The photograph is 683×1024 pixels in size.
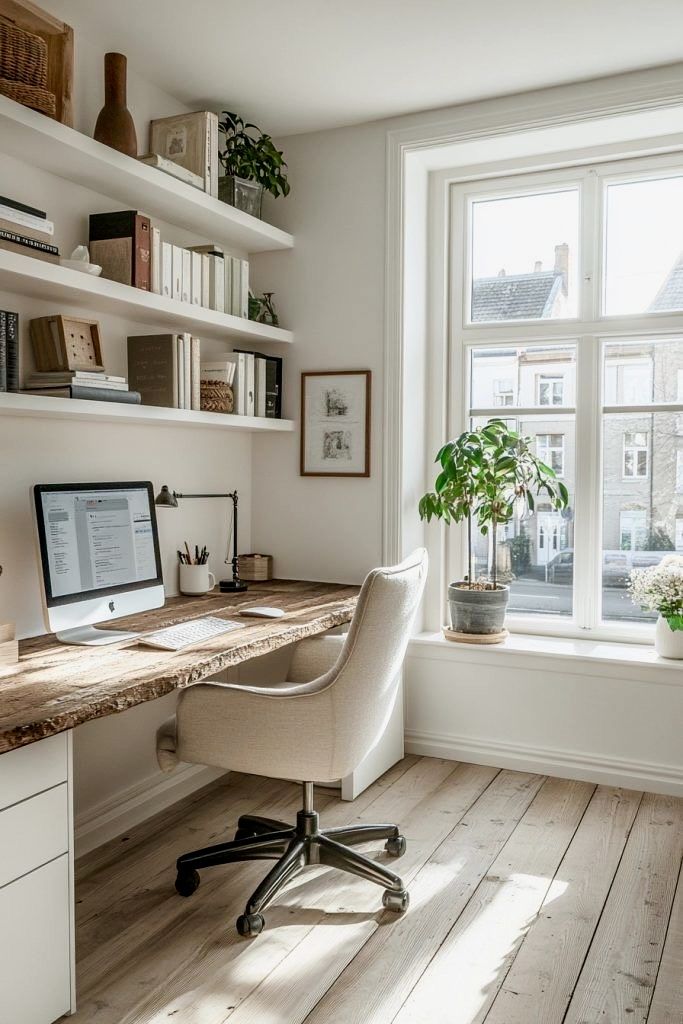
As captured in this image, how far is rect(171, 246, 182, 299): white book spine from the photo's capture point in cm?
280

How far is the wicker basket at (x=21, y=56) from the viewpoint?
2164 millimetres

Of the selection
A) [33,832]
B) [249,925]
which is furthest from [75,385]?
[249,925]

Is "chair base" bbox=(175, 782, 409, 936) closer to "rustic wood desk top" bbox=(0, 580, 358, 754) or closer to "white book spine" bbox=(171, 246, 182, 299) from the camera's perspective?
"rustic wood desk top" bbox=(0, 580, 358, 754)

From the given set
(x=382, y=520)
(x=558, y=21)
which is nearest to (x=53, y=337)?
(x=382, y=520)

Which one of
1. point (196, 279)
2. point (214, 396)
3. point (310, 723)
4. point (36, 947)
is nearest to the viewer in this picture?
point (36, 947)

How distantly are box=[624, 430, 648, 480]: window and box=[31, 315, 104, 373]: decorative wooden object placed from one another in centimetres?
206

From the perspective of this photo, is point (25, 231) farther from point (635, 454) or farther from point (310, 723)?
point (635, 454)

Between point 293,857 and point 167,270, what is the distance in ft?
5.97

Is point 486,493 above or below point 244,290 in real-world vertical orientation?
below

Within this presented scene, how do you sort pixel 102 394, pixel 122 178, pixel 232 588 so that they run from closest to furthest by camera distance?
1. pixel 102 394
2. pixel 122 178
3. pixel 232 588

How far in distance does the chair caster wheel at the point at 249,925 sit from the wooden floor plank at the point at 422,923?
185 mm

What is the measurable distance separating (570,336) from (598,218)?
1.54 feet

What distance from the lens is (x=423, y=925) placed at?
2209 mm

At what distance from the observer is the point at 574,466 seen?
11.4ft
